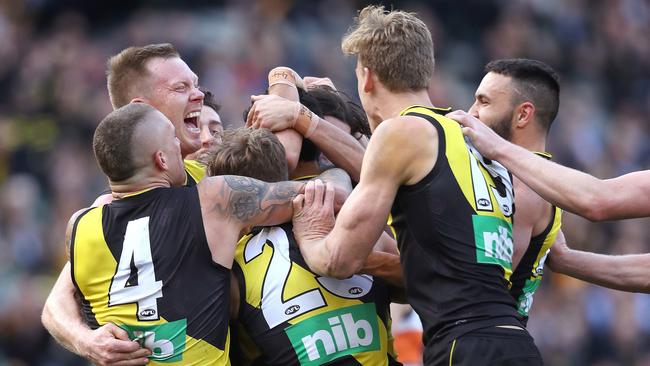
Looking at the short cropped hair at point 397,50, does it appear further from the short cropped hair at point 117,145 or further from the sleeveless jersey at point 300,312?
the short cropped hair at point 117,145

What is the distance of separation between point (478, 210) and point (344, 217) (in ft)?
2.26

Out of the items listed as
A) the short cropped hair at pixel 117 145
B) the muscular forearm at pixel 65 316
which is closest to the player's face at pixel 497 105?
the short cropped hair at pixel 117 145

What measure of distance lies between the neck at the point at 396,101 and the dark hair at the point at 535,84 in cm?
89

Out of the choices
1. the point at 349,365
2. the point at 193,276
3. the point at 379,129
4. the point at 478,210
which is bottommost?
the point at 349,365

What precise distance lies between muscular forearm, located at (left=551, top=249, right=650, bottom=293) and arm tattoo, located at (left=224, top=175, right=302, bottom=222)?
6.43 ft

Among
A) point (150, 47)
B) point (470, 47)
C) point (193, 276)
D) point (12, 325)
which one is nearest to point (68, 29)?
point (12, 325)

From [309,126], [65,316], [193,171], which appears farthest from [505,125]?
[65,316]

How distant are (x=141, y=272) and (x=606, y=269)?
3009mm

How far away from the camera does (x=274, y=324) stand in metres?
6.11

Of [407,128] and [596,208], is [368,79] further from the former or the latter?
[596,208]

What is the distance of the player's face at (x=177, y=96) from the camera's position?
709cm

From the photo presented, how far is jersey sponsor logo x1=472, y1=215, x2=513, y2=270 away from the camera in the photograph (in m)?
5.85

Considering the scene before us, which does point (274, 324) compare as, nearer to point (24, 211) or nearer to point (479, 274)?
point (479, 274)

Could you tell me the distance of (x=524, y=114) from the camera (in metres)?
6.89
